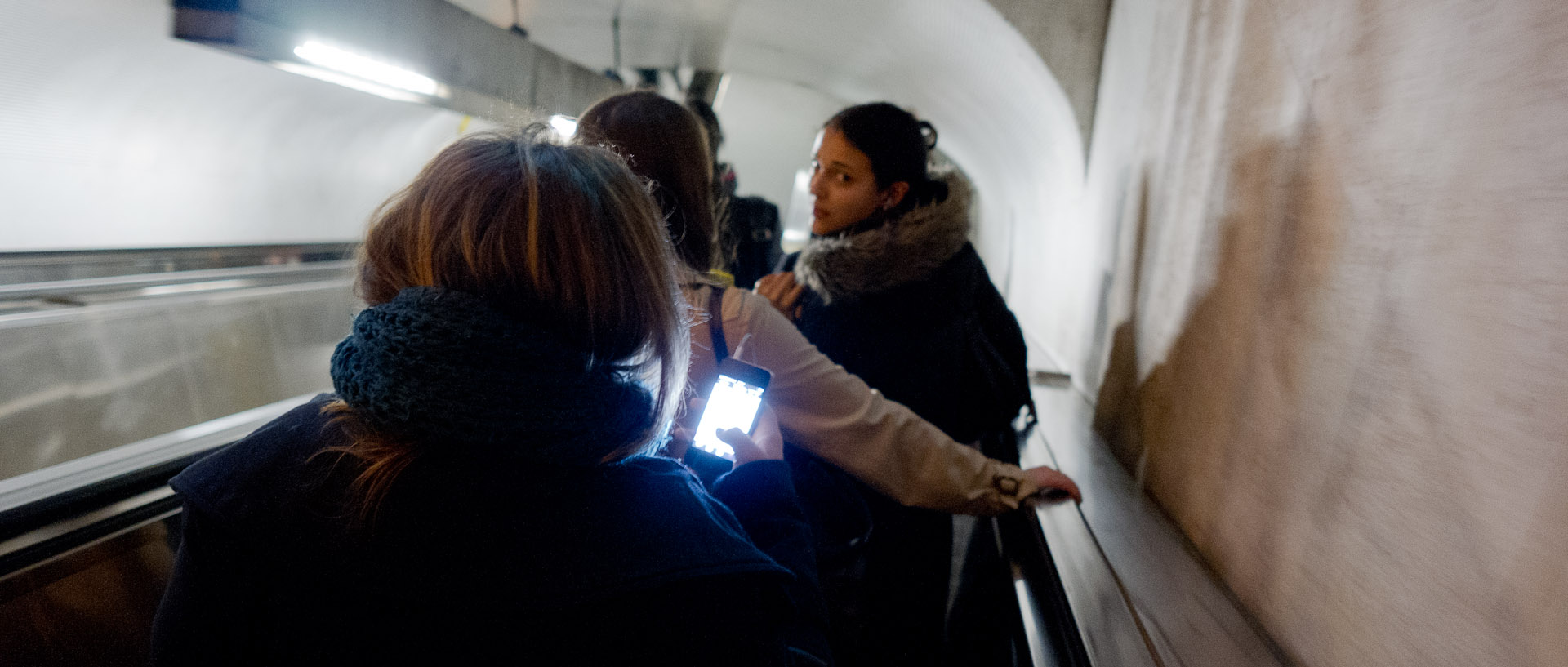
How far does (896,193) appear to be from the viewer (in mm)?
2021

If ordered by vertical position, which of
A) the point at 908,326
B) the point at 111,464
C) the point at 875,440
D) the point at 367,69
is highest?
the point at 367,69

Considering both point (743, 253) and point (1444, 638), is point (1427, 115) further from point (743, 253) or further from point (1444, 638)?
point (743, 253)

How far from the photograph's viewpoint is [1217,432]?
1.39m

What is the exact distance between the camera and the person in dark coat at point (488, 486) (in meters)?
0.74

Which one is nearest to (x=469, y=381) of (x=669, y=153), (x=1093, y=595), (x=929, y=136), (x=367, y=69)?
(x=669, y=153)

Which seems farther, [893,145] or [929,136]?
[929,136]

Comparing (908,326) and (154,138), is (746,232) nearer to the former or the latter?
(908,326)

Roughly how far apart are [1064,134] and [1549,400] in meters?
3.01

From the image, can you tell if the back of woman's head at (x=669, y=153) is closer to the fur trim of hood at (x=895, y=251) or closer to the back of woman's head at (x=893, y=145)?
the fur trim of hood at (x=895, y=251)

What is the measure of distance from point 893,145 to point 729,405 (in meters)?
0.99

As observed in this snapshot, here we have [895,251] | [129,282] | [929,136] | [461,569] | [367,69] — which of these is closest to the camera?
[461,569]

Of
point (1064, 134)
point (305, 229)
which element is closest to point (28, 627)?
point (1064, 134)

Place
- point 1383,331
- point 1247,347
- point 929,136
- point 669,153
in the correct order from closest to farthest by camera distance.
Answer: point 1383,331
point 1247,347
point 669,153
point 929,136

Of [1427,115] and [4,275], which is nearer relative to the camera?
[1427,115]
